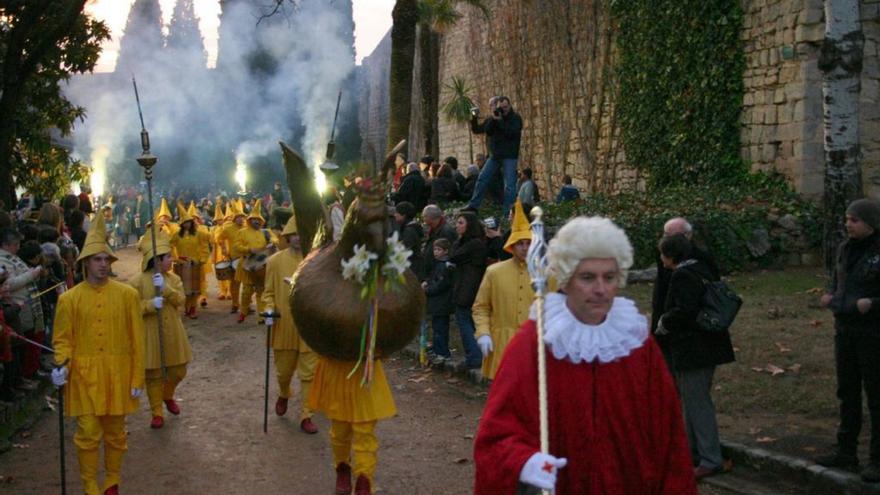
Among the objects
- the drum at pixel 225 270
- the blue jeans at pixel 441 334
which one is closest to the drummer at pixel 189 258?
the drum at pixel 225 270

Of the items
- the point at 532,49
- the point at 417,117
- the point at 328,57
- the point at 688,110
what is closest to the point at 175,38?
the point at 328,57

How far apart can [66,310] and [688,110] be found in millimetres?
13960

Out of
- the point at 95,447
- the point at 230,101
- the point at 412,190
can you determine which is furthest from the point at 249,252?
the point at 230,101

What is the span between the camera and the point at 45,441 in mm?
8812

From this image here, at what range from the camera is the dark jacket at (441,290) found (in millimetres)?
11141

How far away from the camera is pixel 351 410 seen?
22.5ft

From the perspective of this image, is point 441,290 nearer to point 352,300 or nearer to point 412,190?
point 352,300

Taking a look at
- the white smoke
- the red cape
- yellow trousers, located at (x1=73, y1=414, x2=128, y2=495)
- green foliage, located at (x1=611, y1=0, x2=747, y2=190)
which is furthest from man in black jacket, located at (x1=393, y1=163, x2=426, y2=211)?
the white smoke

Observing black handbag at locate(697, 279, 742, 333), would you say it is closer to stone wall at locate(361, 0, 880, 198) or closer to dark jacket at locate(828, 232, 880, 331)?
dark jacket at locate(828, 232, 880, 331)

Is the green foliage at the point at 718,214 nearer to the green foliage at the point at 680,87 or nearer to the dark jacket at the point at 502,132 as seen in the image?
the dark jacket at the point at 502,132

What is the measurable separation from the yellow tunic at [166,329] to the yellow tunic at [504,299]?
9.91 ft

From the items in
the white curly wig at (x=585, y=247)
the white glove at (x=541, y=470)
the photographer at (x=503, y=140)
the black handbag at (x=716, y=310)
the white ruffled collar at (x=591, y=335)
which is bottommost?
the white glove at (x=541, y=470)

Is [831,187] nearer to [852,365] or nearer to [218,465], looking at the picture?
[852,365]

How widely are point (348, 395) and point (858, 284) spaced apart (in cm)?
348
